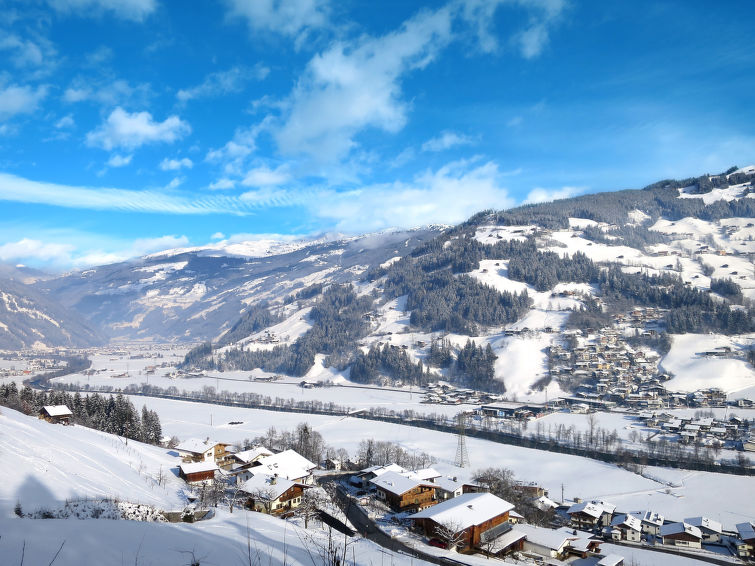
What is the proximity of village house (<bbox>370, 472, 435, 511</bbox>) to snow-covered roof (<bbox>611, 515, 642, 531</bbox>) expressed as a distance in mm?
9039

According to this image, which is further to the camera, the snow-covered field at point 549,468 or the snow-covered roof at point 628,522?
the snow-covered field at point 549,468

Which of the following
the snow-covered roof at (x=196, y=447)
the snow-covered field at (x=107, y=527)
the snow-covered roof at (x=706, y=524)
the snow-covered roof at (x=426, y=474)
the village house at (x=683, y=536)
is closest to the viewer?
the snow-covered field at (x=107, y=527)

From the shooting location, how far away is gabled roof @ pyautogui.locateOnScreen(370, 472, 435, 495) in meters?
23.0

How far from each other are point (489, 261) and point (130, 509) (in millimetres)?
100489

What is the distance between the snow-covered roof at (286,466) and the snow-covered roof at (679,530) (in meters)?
17.6

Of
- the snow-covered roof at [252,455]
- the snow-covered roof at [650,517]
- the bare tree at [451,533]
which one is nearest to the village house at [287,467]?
the snow-covered roof at [252,455]

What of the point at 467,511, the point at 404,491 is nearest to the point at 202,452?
the point at 404,491

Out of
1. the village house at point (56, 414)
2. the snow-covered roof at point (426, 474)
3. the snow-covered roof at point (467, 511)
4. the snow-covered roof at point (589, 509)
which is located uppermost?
the village house at point (56, 414)

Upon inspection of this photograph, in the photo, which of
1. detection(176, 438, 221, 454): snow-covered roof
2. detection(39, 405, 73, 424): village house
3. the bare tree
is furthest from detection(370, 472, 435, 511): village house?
detection(39, 405, 73, 424): village house

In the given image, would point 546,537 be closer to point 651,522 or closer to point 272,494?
point 651,522

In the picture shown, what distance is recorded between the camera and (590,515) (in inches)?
925

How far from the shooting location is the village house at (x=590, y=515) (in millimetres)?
23406

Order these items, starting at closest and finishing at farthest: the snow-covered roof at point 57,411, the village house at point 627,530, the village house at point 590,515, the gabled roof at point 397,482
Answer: the village house at point 627,530 → the gabled roof at point 397,482 → the village house at point 590,515 → the snow-covered roof at point 57,411

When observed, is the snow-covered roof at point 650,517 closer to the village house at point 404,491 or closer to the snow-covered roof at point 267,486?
the village house at point 404,491
